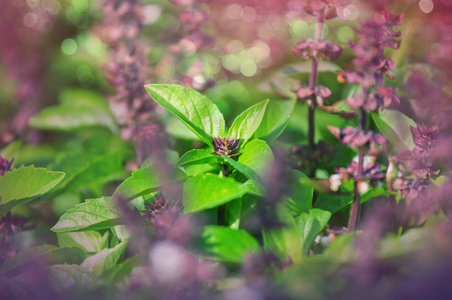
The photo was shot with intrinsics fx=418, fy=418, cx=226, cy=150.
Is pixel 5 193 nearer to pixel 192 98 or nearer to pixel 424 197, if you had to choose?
pixel 192 98

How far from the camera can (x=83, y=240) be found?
90cm

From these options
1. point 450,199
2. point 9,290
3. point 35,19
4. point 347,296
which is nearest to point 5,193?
point 9,290

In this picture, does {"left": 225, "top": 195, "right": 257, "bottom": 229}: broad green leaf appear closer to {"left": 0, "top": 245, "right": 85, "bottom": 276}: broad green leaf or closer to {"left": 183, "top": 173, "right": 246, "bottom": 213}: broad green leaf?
{"left": 183, "top": 173, "right": 246, "bottom": 213}: broad green leaf

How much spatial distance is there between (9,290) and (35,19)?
2035 millimetres

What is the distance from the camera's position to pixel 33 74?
1897 millimetres

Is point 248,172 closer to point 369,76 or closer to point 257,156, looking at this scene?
point 257,156

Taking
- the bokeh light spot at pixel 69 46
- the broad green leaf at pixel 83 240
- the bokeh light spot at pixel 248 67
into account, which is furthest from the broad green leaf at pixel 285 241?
Result: the bokeh light spot at pixel 69 46

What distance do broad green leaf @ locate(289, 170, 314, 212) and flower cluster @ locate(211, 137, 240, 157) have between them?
0.13m

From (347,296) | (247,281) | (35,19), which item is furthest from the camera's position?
(35,19)

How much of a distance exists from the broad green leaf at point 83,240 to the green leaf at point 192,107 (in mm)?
→ 322

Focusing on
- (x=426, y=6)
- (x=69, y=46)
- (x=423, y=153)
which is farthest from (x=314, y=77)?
(x=69, y=46)

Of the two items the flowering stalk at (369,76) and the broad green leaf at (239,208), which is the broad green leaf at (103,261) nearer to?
the broad green leaf at (239,208)

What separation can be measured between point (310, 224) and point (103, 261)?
1.26 ft

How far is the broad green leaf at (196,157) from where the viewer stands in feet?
2.77
